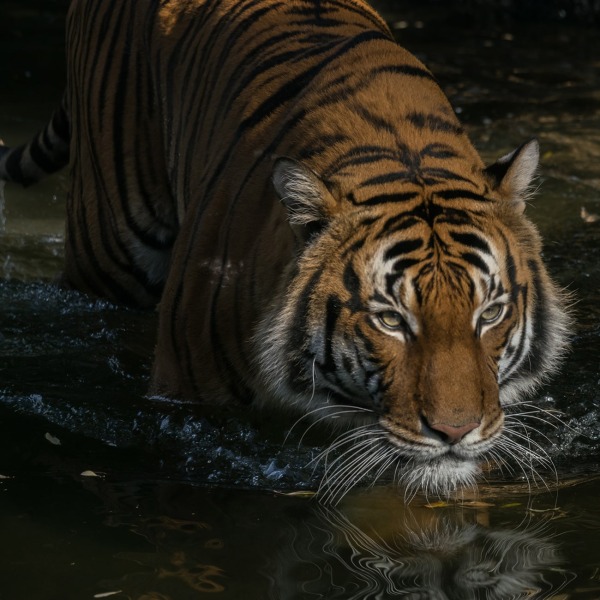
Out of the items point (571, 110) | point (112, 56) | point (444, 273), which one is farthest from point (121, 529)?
point (571, 110)

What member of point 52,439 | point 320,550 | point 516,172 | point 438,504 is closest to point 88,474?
point 52,439

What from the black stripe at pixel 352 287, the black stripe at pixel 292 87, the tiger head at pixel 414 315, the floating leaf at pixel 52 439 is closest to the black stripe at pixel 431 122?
the tiger head at pixel 414 315

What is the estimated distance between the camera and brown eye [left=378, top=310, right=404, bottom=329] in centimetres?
284

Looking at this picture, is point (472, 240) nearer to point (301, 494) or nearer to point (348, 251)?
point (348, 251)

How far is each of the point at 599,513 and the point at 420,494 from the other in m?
0.45

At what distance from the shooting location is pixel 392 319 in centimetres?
285

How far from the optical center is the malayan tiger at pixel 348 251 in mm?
2836

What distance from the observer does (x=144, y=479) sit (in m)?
3.45

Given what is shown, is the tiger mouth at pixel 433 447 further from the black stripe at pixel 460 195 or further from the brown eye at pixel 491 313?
the black stripe at pixel 460 195

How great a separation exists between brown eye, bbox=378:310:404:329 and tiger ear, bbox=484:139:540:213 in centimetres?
43

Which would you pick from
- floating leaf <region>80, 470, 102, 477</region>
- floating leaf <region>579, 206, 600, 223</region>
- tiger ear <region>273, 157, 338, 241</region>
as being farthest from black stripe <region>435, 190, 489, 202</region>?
floating leaf <region>579, 206, 600, 223</region>

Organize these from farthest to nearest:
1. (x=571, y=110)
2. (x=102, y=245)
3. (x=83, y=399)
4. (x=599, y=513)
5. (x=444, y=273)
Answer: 1. (x=571, y=110)
2. (x=102, y=245)
3. (x=83, y=399)
4. (x=599, y=513)
5. (x=444, y=273)

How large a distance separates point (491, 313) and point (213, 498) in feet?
2.98

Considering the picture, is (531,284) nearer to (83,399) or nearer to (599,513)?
(599,513)
